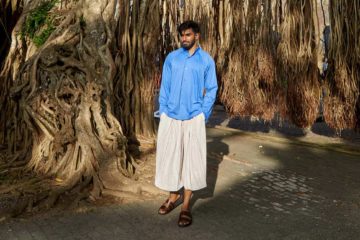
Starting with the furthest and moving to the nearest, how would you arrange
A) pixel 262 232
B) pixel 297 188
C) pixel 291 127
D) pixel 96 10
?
1. pixel 291 127
2. pixel 96 10
3. pixel 297 188
4. pixel 262 232

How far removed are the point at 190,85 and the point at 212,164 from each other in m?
2.54

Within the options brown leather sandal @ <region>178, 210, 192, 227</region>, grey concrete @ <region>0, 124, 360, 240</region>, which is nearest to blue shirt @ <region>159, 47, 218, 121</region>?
brown leather sandal @ <region>178, 210, 192, 227</region>

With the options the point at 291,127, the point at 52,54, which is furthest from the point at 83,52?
the point at 291,127

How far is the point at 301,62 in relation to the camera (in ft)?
22.1

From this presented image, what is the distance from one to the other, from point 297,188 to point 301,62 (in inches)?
100

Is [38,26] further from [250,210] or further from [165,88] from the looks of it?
[250,210]

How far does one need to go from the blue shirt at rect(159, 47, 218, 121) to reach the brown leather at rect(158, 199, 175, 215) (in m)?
0.84

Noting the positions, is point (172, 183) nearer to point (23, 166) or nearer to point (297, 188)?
point (297, 188)

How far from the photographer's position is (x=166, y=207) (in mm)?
3965

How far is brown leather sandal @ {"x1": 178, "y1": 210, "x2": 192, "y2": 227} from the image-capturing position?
3.63 metres

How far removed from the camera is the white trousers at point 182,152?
12.3 feet

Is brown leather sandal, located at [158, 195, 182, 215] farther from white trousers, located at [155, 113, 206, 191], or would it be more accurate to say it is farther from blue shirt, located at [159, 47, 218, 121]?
blue shirt, located at [159, 47, 218, 121]

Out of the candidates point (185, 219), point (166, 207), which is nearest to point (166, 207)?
point (166, 207)

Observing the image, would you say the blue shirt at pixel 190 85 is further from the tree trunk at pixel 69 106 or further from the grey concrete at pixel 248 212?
the tree trunk at pixel 69 106
